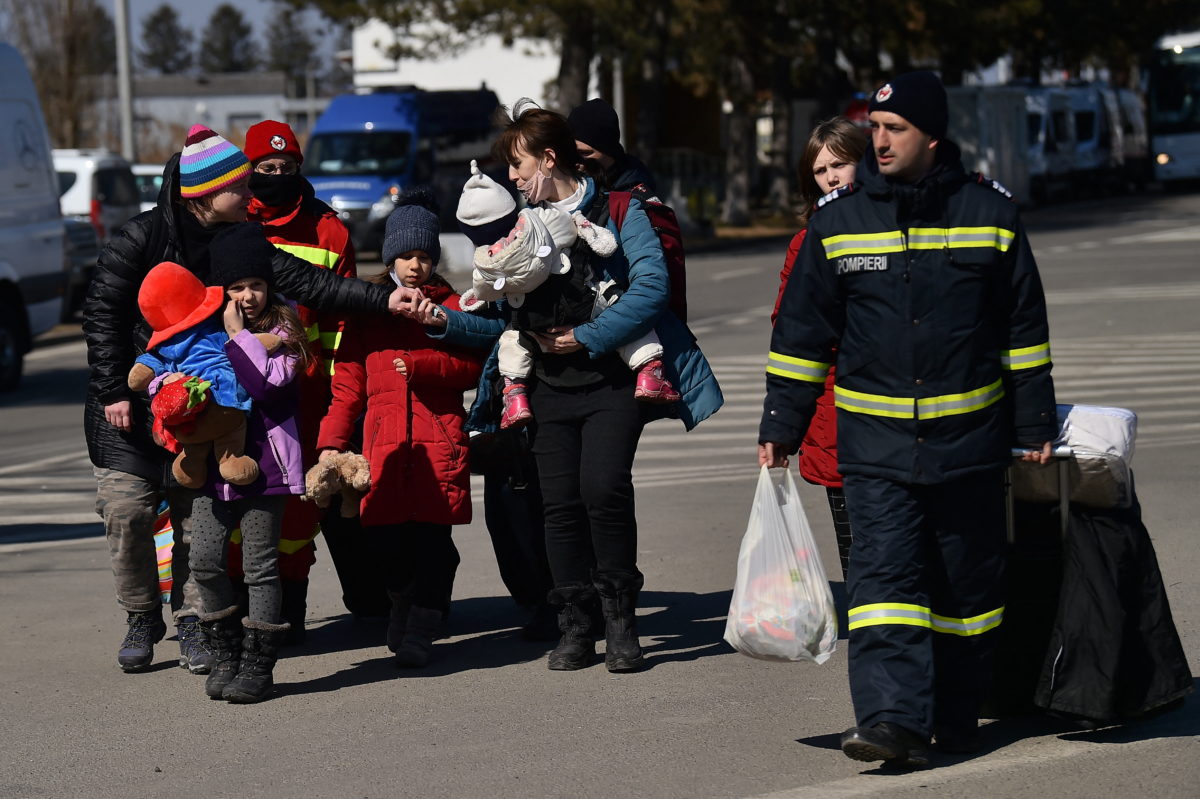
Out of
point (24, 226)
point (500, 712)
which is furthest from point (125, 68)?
point (500, 712)

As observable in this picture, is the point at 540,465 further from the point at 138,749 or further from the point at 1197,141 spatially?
the point at 1197,141

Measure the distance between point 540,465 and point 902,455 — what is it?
1549 mm

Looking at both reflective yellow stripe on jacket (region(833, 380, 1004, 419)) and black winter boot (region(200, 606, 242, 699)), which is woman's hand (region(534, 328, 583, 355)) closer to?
reflective yellow stripe on jacket (region(833, 380, 1004, 419))

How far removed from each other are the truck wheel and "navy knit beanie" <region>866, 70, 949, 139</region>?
12.0 m

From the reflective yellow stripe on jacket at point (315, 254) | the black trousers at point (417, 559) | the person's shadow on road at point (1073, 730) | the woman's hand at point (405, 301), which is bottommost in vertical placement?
the person's shadow on road at point (1073, 730)

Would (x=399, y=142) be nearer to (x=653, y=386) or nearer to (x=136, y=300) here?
(x=136, y=300)

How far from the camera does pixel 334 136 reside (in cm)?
3061

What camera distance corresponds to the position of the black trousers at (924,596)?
15.1 ft

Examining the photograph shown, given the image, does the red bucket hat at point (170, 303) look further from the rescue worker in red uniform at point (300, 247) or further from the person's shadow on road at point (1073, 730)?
the person's shadow on road at point (1073, 730)

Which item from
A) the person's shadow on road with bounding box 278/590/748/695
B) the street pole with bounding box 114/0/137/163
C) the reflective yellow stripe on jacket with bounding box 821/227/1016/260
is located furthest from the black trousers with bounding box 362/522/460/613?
the street pole with bounding box 114/0/137/163

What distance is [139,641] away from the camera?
5.99 meters

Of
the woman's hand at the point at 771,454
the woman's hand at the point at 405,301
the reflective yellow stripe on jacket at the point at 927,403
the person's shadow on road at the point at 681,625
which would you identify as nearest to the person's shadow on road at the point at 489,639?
the person's shadow on road at the point at 681,625

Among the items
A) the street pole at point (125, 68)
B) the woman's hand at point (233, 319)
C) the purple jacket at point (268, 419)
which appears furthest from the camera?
the street pole at point (125, 68)

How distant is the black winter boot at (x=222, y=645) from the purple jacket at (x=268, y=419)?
408 mm
